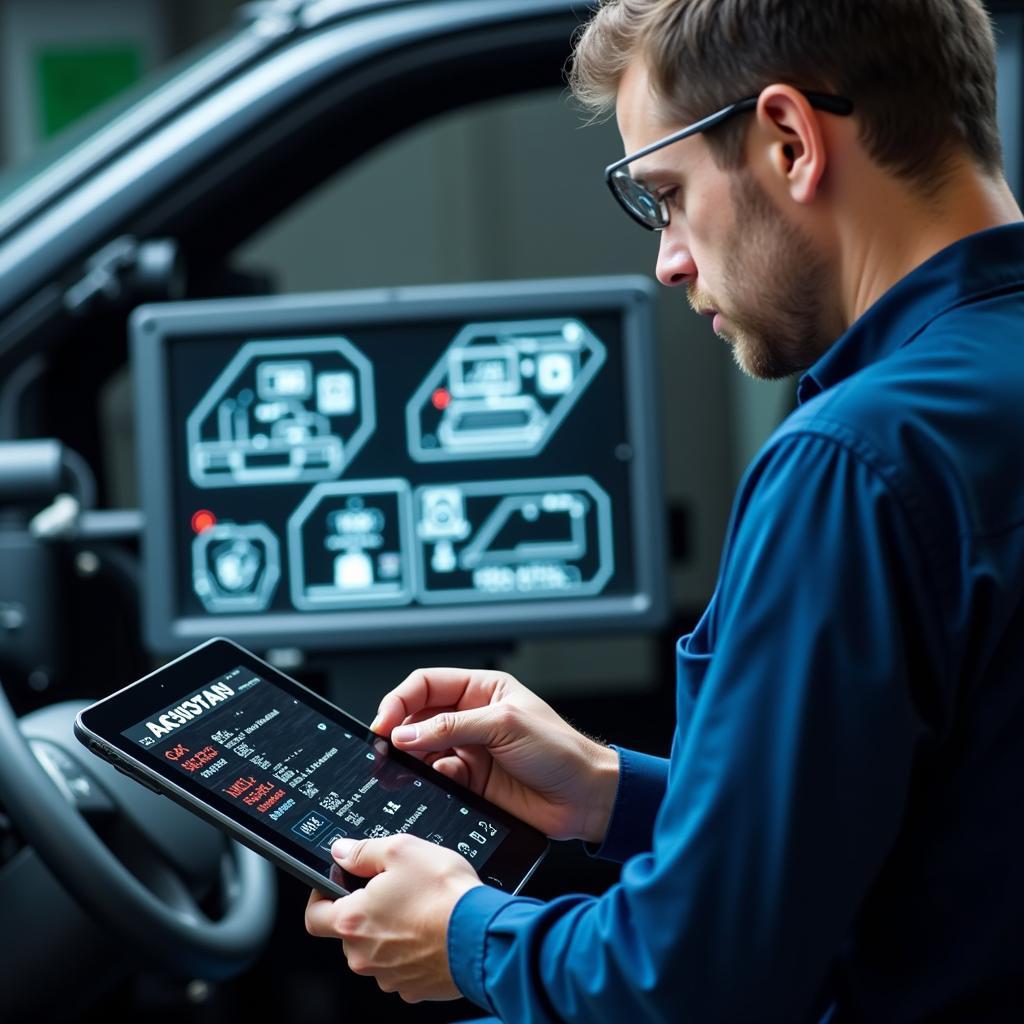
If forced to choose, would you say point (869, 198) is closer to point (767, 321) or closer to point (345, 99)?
point (767, 321)

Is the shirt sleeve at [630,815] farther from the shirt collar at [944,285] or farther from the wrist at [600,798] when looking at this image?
the shirt collar at [944,285]

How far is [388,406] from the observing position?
1821 mm

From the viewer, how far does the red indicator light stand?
183 cm

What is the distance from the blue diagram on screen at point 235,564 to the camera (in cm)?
183

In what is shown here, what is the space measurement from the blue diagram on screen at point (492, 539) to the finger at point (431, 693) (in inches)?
27.9

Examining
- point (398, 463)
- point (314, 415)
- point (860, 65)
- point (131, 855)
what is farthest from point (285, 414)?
point (860, 65)

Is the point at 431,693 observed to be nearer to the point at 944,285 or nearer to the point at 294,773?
the point at 294,773

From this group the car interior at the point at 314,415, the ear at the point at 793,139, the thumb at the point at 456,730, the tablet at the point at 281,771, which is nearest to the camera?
the ear at the point at 793,139

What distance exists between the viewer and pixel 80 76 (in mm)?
4344

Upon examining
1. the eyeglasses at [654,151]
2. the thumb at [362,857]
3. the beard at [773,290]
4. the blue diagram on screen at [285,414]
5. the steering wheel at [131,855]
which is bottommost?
the steering wheel at [131,855]

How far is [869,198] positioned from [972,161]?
2.9 inches

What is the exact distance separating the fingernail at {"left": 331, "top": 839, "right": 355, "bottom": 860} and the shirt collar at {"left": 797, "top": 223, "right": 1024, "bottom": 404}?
420mm

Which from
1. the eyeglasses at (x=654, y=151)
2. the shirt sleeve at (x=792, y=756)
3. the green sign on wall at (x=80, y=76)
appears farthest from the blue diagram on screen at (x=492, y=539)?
the green sign on wall at (x=80, y=76)

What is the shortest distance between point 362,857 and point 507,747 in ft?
0.64
